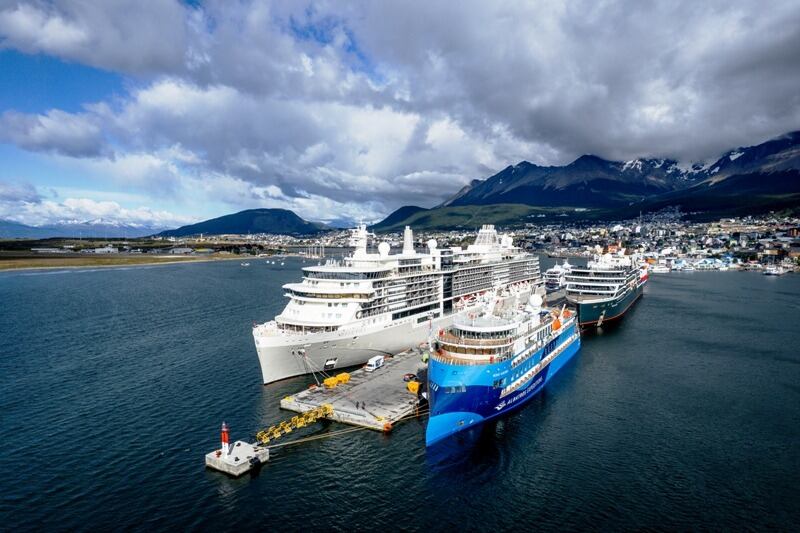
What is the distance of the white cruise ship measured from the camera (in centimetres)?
4950

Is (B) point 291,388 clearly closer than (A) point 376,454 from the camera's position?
No

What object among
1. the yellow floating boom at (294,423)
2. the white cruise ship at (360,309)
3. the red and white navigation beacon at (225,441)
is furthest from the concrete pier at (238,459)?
the white cruise ship at (360,309)

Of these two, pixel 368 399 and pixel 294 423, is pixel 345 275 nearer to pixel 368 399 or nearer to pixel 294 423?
pixel 368 399

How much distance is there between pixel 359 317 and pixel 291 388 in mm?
11293

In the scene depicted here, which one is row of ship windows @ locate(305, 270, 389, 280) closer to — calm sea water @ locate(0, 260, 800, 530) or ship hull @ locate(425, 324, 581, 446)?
calm sea water @ locate(0, 260, 800, 530)

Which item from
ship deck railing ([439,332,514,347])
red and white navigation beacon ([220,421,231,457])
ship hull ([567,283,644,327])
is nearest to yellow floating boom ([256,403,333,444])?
red and white navigation beacon ([220,421,231,457])

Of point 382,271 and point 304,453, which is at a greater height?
point 382,271

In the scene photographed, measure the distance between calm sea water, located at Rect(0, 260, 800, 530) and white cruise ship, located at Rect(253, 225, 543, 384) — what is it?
451cm

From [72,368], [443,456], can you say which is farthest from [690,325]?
[72,368]

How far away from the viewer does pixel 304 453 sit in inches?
1384

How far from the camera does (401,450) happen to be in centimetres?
3547

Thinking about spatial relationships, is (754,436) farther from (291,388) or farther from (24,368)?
(24,368)

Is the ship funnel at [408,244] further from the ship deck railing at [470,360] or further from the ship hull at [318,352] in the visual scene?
the ship deck railing at [470,360]

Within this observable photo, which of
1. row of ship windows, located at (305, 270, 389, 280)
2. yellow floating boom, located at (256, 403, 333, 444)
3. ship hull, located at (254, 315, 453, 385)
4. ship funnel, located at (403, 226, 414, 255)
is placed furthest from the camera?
ship funnel, located at (403, 226, 414, 255)
